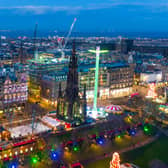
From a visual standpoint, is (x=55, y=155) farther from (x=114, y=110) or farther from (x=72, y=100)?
(x=114, y=110)

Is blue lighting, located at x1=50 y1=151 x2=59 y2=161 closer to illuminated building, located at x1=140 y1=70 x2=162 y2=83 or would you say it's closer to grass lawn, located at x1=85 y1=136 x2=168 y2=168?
grass lawn, located at x1=85 y1=136 x2=168 y2=168

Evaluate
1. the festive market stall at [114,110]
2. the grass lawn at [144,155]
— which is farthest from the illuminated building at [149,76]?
the grass lawn at [144,155]

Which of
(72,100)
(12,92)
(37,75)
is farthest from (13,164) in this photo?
(37,75)

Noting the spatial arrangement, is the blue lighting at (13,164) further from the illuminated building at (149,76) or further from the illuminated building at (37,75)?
the illuminated building at (149,76)

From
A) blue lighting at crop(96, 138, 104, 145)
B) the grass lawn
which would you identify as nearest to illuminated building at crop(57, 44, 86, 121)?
blue lighting at crop(96, 138, 104, 145)

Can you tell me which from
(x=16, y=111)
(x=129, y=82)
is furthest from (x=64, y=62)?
(x=16, y=111)
